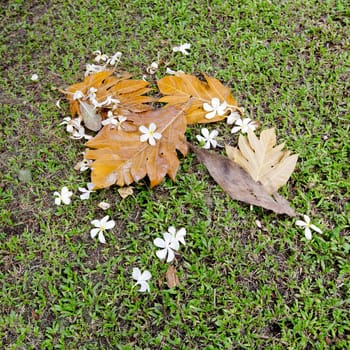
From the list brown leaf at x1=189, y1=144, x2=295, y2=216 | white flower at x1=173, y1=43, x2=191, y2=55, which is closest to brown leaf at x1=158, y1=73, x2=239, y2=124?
brown leaf at x1=189, y1=144, x2=295, y2=216

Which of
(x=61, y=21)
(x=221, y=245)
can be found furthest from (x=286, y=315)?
(x=61, y=21)

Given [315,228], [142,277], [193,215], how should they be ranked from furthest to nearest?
[193,215] → [315,228] → [142,277]

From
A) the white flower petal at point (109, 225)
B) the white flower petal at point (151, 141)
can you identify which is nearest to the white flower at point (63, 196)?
the white flower petal at point (109, 225)

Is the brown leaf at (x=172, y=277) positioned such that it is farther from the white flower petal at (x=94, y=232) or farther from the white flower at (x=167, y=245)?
the white flower petal at (x=94, y=232)

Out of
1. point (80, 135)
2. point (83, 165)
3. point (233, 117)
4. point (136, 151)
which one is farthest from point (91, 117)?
point (233, 117)

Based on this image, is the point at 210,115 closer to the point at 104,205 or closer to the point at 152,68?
the point at 152,68

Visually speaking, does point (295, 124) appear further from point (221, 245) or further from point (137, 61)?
point (137, 61)
